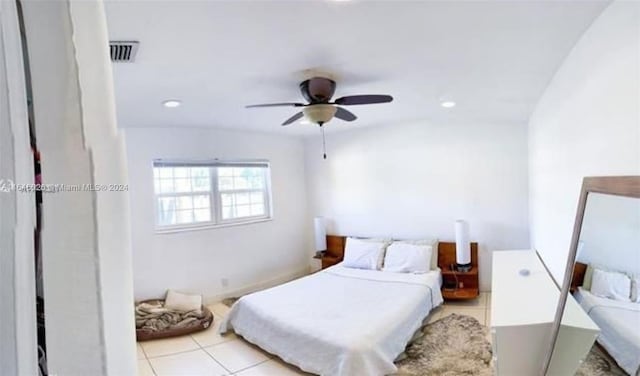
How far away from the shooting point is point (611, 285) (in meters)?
1.30

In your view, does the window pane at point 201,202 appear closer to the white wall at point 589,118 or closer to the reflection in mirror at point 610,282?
the white wall at point 589,118

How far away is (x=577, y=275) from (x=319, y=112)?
1857 millimetres

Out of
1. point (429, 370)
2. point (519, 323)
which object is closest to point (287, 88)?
point (519, 323)

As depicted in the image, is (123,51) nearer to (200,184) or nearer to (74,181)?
(74,181)

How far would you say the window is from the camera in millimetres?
4281

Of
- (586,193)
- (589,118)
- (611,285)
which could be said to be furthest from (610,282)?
(589,118)

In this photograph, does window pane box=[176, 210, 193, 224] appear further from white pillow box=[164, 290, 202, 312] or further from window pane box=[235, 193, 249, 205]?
white pillow box=[164, 290, 202, 312]

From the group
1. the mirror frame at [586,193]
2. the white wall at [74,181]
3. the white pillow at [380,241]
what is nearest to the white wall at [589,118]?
the mirror frame at [586,193]

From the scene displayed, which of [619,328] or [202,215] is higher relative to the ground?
[202,215]

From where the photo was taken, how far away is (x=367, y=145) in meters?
5.07

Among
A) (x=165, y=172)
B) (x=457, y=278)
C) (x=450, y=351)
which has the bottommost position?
(x=450, y=351)

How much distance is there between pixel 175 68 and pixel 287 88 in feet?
2.75

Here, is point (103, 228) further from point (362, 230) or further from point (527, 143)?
point (362, 230)

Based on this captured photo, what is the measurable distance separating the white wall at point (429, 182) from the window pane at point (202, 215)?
182 centimetres
